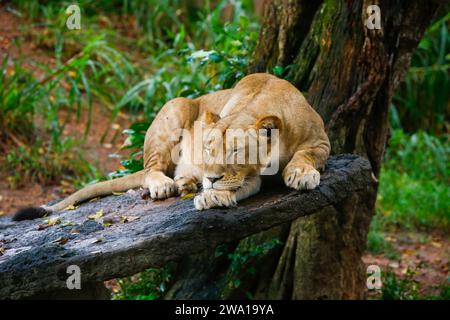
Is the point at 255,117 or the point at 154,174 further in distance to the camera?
the point at 154,174

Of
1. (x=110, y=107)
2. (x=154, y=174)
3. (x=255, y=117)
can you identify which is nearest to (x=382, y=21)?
(x=255, y=117)

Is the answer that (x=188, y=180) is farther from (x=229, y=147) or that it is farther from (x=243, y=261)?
(x=243, y=261)

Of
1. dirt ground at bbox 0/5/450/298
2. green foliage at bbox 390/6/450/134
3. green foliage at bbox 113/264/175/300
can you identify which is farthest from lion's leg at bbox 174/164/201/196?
green foliage at bbox 390/6/450/134

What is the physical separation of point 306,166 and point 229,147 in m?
0.52

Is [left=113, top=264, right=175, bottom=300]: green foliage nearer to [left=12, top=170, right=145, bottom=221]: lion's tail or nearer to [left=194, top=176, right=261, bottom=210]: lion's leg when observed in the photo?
[left=12, top=170, right=145, bottom=221]: lion's tail

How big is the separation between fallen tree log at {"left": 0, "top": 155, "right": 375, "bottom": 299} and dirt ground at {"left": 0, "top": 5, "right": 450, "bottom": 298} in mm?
2950

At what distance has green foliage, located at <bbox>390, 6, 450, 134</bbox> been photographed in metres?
11.4

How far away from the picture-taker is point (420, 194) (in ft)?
29.8

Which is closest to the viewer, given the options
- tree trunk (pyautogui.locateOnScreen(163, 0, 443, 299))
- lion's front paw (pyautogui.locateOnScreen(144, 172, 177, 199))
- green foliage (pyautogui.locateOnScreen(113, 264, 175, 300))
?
lion's front paw (pyautogui.locateOnScreen(144, 172, 177, 199))

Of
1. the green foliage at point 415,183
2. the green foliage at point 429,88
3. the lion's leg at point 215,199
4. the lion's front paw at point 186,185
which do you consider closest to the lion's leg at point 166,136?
the lion's front paw at point 186,185

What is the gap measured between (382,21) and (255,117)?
158 centimetres

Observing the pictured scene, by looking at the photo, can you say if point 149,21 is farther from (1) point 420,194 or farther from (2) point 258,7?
(1) point 420,194

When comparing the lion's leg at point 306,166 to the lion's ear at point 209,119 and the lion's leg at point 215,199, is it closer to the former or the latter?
the lion's leg at point 215,199

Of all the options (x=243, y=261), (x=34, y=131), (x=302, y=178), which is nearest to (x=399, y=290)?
(x=243, y=261)
